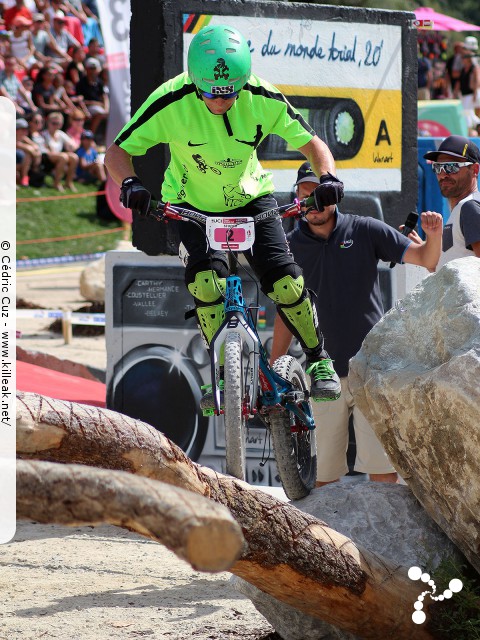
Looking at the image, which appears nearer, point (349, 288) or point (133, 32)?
point (349, 288)

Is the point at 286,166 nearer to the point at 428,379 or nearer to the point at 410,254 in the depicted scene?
the point at 410,254

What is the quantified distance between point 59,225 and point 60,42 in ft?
14.1

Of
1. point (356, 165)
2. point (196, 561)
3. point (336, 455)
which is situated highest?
point (356, 165)

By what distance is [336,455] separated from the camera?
592cm

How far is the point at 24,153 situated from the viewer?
17453mm

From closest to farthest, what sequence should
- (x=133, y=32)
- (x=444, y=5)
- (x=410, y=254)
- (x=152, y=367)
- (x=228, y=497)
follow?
(x=228, y=497)
(x=410, y=254)
(x=133, y=32)
(x=152, y=367)
(x=444, y=5)

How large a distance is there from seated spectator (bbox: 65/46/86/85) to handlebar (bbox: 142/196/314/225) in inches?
608

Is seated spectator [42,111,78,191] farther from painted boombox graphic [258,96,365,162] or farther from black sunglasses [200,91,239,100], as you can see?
black sunglasses [200,91,239,100]

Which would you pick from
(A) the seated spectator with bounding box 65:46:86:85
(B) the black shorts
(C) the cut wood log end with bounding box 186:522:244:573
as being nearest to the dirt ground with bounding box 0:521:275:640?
(B) the black shorts

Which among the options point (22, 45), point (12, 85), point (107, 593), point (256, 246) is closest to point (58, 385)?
point (107, 593)

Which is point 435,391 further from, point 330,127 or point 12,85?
point 12,85

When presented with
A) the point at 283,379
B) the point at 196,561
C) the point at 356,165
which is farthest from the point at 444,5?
the point at 196,561

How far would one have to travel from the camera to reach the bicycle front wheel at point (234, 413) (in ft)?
16.2

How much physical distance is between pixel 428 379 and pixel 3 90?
14.4 m
